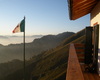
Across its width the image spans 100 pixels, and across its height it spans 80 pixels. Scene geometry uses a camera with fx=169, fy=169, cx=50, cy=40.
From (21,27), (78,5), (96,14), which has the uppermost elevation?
(78,5)

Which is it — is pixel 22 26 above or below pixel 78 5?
below

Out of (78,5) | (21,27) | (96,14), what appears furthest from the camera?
(21,27)

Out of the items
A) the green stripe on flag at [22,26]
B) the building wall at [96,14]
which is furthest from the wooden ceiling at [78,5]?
the green stripe on flag at [22,26]

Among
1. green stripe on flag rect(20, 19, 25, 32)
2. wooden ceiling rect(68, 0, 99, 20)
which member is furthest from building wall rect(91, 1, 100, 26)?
green stripe on flag rect(20, 19, 25, 32)

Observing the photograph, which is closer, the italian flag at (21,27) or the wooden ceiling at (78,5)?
the wooden ceiling at (78,5)

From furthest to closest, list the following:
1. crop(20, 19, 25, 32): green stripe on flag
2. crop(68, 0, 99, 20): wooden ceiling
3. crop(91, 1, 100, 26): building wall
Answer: crop(20, 19, 25, 32): green stripe on flag → crop(91, 1, 100, 26): building wall → crop(68, 0, 99, 20): wooden ceiling

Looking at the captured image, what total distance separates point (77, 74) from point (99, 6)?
13.0 feet

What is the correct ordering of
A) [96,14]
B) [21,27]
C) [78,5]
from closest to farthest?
[78,5] < [96,14] < [21,27]

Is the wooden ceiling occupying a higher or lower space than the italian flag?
higher

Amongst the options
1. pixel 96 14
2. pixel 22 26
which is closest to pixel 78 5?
pixel 96 14

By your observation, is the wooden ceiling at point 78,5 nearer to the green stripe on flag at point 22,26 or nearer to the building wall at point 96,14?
the building wall at point 96,14

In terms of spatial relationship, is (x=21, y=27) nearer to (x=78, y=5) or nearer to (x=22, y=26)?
(x=22, y=26)

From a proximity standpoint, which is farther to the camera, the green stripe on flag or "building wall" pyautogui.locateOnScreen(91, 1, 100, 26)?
the green stripe on flag

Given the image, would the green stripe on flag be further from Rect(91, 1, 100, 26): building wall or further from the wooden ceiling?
Rect(91, 1, 100, 26): building wall
